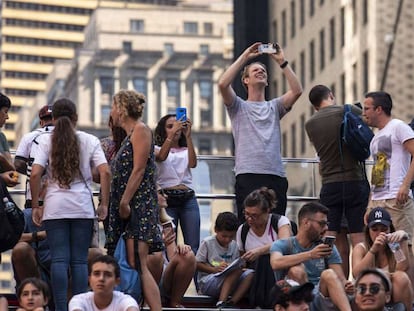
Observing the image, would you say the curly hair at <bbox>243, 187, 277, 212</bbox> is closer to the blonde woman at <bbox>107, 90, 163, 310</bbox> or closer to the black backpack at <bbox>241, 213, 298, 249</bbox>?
the black backpack at <bbox>241, 213, 298, 249</bbox>

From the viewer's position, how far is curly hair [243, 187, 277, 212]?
18.8 meters

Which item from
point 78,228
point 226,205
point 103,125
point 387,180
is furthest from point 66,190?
point 103,125

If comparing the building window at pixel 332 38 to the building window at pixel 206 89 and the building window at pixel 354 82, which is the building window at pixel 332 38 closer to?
the building window at pixel 354 82

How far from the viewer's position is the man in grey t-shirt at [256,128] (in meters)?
19.5

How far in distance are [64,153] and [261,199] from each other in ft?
7.17

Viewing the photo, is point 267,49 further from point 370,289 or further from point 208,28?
point 208,28

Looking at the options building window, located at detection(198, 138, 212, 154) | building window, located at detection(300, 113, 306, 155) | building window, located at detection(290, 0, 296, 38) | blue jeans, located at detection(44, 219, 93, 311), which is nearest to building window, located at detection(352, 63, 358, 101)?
building window, located at detection(300, 113, 306, 155)

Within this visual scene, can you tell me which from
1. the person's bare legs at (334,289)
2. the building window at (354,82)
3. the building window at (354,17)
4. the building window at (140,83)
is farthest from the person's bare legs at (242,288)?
the building window at (140,83)

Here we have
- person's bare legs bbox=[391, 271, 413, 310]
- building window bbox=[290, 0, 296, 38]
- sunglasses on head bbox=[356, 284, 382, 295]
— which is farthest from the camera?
building window bbox=[290, 0, 296, 38]

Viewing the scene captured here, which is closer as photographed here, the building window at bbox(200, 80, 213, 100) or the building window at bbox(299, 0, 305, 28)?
the building window at bbox(299, 0, 305, 28)

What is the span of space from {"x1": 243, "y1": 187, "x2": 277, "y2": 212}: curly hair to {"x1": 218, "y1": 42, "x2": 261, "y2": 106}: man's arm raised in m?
1.18

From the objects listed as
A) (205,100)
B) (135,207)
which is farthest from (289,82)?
(205,100)

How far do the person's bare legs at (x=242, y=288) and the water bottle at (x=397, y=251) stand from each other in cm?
147

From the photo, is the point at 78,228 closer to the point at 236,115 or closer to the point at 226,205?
the point at 236,115
